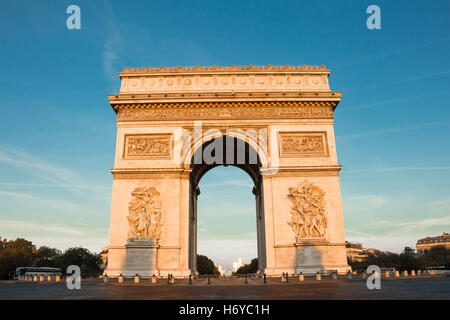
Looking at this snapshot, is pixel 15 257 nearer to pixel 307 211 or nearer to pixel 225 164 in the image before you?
pixel 225 164

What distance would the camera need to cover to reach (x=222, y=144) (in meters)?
24.6

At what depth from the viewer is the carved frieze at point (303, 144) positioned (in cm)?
2186

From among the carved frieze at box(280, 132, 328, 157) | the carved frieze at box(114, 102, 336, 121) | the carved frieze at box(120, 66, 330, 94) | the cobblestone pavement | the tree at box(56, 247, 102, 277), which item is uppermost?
the carved frieze at box(120, 66, 330, 94)

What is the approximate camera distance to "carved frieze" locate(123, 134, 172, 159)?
71.5ft

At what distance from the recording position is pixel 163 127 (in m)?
22.2

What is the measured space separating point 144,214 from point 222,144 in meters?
7.44

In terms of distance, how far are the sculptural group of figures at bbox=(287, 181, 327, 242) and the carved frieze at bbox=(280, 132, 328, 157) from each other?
2.04 meters

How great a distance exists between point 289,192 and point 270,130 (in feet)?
13.3

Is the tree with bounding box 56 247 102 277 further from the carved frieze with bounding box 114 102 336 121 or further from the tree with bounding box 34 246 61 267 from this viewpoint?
the carved frieze with bounding box 114 102 336 121

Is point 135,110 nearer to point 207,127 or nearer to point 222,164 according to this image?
point 207,127

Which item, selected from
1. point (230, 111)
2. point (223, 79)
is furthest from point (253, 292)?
point (223, 79)

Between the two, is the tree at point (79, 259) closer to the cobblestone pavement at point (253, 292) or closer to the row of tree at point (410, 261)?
the cobblestone pavement at point (253, 292)

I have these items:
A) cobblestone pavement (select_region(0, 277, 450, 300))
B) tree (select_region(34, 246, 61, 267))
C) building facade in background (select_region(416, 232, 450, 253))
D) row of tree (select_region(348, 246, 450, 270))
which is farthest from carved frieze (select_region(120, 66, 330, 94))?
building facade in background (select_region(416, 232, 450, 253))
